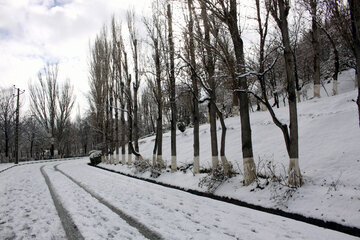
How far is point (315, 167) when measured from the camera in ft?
21.0

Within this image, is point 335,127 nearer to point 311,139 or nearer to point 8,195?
point 311,139

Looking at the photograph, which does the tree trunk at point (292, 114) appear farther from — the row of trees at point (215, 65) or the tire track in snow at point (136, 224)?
the tire track in snow at point (136, 224)

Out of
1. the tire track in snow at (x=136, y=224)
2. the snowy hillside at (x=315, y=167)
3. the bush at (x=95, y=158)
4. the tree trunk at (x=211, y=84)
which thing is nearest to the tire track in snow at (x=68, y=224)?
the tire track in snow at (x=136, y=224)

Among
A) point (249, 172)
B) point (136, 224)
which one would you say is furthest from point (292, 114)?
point (136, 224)

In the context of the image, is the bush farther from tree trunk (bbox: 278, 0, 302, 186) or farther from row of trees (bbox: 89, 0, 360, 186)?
tree trunk (bbox: 278, 0, 302, 186)

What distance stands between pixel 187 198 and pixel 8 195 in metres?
5.83

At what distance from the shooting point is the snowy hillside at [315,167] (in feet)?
15.9

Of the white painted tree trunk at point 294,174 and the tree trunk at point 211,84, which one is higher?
the tree trunk at point 211,84

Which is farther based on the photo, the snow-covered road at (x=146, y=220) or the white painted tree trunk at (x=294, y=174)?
the white painted tree trunk at (x=294, y=174)

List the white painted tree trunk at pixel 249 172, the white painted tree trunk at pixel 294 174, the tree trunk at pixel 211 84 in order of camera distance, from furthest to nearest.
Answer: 1. the tree trunk at pixel 211 84
2. the white painted tree trunk at pixel 249 172
3. the white painted tree trunk at pixel 294 174

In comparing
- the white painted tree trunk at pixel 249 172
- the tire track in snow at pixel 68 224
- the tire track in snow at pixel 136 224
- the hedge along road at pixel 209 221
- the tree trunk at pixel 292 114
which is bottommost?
the hedge along road at pixel 209 221

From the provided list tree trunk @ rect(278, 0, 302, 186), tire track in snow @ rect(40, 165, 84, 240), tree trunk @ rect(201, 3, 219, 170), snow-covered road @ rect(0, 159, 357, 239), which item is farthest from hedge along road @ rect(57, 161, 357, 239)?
tree trunk @ rect(201, 3, 219, 170)

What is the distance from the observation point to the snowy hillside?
191 inches

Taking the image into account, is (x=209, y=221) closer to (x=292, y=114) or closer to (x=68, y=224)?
(x=68, y=224)
